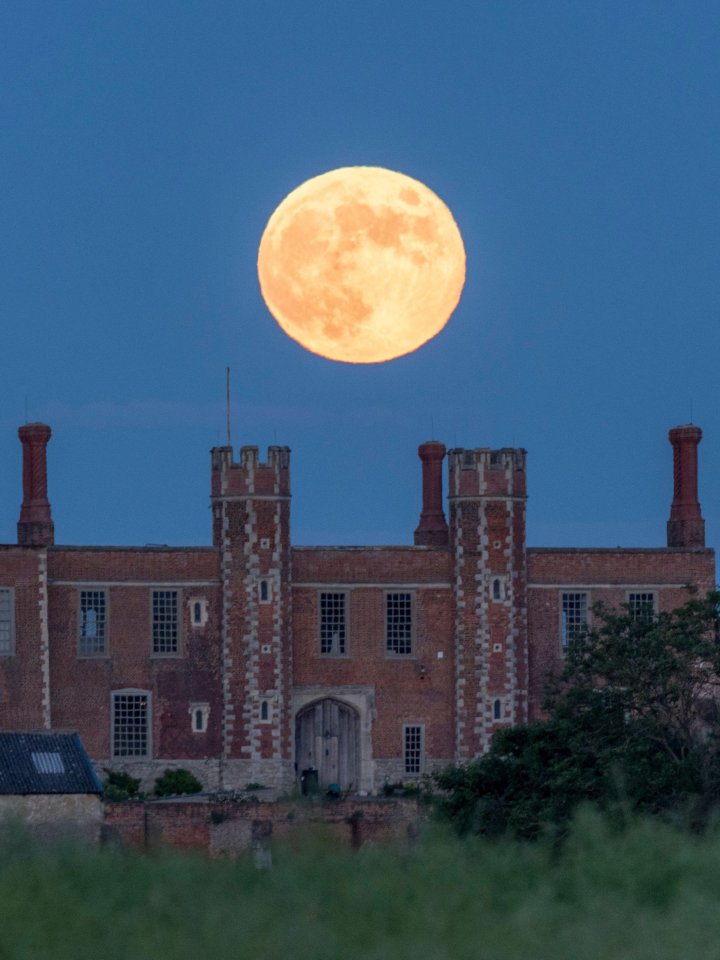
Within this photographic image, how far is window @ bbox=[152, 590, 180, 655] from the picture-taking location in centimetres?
6100

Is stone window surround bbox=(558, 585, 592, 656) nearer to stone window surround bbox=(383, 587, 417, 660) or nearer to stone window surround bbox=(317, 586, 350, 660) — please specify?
stone window surround bbox=(383, 587, 417, 660)

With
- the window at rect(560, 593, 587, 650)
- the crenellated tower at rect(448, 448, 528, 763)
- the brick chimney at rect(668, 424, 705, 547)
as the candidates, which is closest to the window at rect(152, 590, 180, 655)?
the crenellated tower at rect(448, 448, 528, 763)

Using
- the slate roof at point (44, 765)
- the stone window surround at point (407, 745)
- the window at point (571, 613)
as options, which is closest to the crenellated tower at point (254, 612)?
the stone window surround at point (407, 745)

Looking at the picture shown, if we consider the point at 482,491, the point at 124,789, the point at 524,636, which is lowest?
the point at 124,789

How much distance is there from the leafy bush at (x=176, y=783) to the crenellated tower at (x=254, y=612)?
116cm

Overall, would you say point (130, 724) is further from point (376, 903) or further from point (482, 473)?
point (376, 903)

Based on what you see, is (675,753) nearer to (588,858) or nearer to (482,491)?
(482,491)

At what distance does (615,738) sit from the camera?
46406 mm

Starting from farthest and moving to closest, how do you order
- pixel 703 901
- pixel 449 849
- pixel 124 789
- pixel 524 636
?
1. pixel 524 636
2. pixel 124 789
3. pixel 449 849
4. pixel 703 901

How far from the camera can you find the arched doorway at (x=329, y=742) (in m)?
61.6

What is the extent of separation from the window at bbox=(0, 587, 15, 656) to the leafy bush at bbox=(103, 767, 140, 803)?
4.62 metres

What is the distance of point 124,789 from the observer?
58.3 meters

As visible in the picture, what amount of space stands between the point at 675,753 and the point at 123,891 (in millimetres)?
29206

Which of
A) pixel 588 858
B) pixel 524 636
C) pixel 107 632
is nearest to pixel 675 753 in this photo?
pixel 524 636
